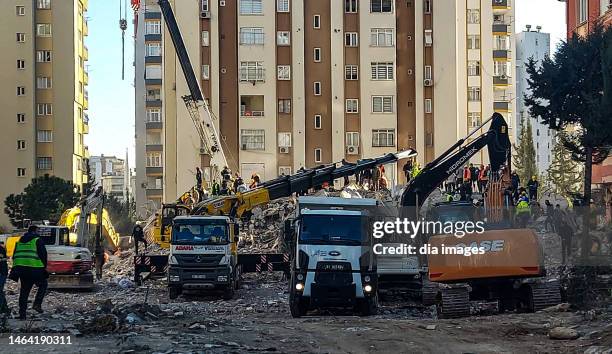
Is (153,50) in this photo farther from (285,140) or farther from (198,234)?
(198,234)

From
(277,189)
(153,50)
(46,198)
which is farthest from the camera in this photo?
(153,50)

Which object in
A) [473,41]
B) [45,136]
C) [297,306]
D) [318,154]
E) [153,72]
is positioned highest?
[153,72]

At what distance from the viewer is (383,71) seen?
6438 centimetres

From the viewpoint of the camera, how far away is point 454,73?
63.7 metres

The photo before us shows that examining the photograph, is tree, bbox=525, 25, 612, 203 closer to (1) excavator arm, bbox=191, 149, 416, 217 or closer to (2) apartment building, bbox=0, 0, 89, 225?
(1) excavator arm, bbox=191, 149, 416, 217

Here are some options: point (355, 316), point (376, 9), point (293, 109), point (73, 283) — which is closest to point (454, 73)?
point (376, 9)

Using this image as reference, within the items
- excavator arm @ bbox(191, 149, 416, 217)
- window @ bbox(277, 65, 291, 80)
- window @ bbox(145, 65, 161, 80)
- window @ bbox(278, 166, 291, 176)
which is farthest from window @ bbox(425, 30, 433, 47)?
window @ bbox(145, 65, 161, 80)

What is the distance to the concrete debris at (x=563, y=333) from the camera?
16.8 m

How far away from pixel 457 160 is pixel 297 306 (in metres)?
13.1

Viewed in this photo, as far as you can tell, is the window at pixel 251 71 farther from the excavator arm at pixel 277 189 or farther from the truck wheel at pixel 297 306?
the truck wheel at pixel 297 306

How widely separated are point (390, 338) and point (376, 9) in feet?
161

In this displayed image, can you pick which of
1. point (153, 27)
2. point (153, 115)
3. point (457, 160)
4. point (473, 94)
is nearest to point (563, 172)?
point (473, 94)

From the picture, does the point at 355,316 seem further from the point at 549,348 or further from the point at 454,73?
the point at 454,73

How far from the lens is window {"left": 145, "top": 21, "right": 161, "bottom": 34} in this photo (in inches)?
3519
